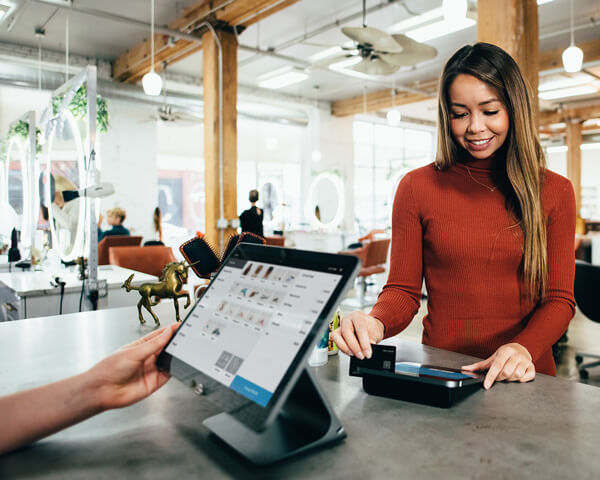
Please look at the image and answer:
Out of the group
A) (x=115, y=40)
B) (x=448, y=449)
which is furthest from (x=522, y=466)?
(x=115, y=40)

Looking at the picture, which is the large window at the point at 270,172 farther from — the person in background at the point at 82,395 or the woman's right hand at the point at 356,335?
the person in background at the point at 82,395

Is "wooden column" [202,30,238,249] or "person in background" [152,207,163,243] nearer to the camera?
"wooden column" [202,30,238,249]

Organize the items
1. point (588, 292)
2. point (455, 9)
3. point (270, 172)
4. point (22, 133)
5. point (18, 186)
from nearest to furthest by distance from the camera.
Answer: point (455, 9) → point (588, 292) → point (22, 133) → point (18, 186) → point (270, 172)

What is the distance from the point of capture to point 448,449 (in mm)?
748

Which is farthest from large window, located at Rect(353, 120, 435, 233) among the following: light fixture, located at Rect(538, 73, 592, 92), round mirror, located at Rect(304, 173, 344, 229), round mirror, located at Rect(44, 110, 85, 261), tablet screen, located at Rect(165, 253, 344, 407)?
tablet screen, located at Rect(165, 253, 344, 407)

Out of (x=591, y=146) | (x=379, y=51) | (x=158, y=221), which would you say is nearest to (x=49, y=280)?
(x=379, y=51)

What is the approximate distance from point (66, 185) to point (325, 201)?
910 cm

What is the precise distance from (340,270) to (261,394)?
0.20 metres

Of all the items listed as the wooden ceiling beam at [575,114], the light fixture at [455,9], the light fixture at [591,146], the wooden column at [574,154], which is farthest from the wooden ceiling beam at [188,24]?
the light fixture at [591,146]

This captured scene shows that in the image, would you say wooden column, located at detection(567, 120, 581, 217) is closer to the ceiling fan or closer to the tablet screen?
the ceiling fan

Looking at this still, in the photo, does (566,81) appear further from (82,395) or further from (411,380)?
(82,395)

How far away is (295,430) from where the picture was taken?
77cm

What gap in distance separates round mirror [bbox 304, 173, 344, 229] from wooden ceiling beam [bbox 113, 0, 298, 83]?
15.7 ft

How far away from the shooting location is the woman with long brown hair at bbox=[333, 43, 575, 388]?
1.31 m
